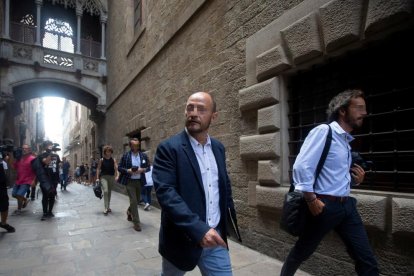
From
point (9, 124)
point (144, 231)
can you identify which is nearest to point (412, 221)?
point (144, 231)

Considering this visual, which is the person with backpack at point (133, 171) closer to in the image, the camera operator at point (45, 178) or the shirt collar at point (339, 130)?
the camera operator at point (45, 178)

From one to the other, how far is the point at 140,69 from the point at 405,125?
26.3 feet

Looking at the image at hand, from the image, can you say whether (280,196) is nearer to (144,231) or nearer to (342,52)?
(342,52)

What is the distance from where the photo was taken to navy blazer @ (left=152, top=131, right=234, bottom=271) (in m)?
1.75

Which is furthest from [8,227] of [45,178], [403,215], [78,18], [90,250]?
[78,18]

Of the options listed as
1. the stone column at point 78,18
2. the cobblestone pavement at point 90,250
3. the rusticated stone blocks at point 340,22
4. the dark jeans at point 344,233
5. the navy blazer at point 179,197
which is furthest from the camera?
the stone column at point 78,18

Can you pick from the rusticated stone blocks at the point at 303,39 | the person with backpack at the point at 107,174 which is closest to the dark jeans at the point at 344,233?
the rusticated stone blocks at the point at 303,39

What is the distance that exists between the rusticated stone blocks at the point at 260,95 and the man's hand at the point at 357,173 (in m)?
1.69

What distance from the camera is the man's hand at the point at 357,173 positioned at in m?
2.41

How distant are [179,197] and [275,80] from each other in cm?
262

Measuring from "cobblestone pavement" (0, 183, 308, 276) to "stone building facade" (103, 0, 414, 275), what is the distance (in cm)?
55

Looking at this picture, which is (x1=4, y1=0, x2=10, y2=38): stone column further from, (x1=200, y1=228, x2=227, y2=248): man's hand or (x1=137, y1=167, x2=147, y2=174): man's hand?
(x1=200, y1=228, x2=227, y2=248): man's hand

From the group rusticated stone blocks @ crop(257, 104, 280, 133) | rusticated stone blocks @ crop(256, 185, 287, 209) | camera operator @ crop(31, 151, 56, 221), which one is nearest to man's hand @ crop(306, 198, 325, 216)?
rusticated stone blocks @ crop(256, 185, 287, 209)

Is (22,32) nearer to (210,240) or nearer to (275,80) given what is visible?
(275,80)
